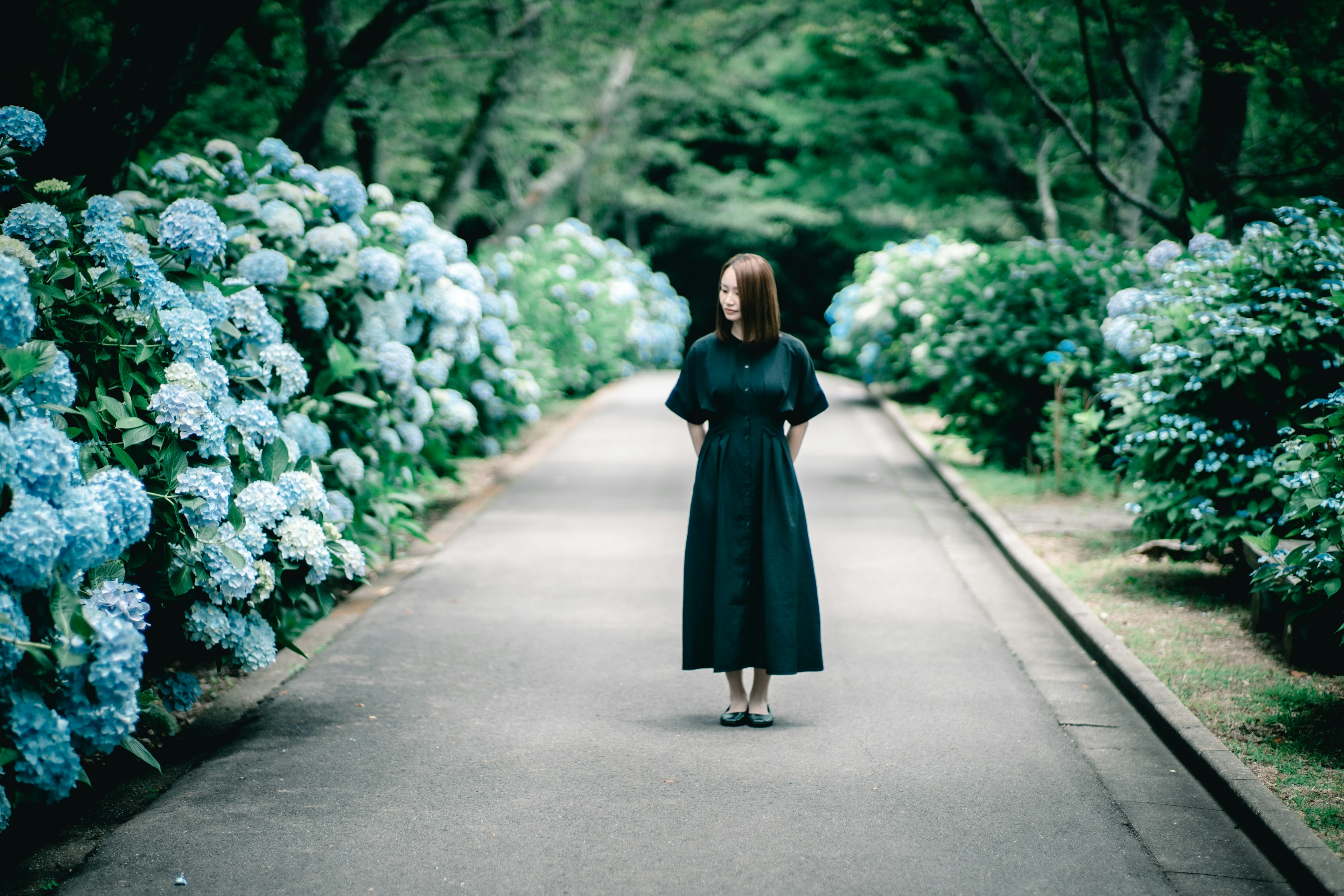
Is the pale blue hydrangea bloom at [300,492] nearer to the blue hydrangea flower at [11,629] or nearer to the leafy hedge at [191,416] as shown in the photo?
the leafy hedge at [191,416]

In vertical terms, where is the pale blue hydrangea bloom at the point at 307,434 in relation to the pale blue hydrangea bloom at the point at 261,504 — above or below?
above

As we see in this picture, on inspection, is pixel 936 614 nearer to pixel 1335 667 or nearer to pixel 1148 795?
pixel 1335 667

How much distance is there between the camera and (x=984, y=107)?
16766 millimetres

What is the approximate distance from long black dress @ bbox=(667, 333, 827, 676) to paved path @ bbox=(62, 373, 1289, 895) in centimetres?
40

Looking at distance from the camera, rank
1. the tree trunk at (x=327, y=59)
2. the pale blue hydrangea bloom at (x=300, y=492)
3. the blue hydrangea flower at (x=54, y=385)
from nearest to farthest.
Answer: the blue hydrangea flower at (x=54, y=385)
the pale blue hydrangea bloom at (x=300, y=492)
the tree trunk at (x=327, y=59)

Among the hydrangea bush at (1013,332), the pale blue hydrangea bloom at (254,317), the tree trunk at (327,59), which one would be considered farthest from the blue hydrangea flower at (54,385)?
the hydrangea bush at (1013,332)

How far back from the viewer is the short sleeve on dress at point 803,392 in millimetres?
5008

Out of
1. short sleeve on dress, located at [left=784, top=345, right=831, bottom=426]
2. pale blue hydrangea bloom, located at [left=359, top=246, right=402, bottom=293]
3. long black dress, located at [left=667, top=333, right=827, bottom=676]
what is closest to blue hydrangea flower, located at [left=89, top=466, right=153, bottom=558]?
long black dress, located at [left=667, top=333, right=827, bottom=676]

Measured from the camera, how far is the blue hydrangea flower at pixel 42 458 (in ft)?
10.6

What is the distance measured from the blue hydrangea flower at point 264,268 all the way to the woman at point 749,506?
2.12 m

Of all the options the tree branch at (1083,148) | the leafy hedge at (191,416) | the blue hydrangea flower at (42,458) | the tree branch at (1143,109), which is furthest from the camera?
the tree branch at (1083,148)

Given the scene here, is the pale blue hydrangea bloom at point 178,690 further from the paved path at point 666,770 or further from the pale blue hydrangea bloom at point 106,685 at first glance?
the pale blue hydrangea bloom at point 106,685

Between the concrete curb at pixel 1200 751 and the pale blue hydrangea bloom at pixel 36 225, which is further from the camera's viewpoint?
the pale blue hydrangea bloom at pixel 36 225

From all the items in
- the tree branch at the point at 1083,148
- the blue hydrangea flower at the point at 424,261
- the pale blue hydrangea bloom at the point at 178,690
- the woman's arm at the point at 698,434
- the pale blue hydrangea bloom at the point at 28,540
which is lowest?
the pale blue hydrangea bloom at the point at 178,690
